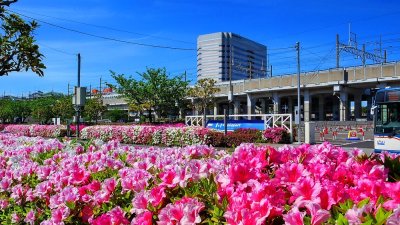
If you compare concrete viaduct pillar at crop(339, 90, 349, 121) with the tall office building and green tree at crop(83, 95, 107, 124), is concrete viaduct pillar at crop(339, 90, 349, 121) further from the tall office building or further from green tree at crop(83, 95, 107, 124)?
green tree at crop(83, 95, 107, 124)

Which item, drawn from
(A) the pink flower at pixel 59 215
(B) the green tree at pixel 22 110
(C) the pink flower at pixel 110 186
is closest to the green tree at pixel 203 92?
(C) the pink flower at pixel 110 186

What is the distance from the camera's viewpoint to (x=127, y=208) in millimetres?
2436

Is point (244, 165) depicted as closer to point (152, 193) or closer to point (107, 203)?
point (152, 193)

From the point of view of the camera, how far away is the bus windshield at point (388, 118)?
13.2 metres

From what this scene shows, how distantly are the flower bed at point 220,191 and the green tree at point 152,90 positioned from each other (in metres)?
36.2

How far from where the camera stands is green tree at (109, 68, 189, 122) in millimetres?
39841

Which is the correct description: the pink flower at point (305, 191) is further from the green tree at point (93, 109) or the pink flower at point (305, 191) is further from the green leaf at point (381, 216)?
the green tree at point (93, 109)

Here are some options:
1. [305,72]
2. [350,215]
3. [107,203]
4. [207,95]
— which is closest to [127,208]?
[107,203]

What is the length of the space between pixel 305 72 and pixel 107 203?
163ft

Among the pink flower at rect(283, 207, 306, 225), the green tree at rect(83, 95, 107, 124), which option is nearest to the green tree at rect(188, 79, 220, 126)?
the green tree at rect(83, 95, 107, 124)

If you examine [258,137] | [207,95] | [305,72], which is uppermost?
[305,72]

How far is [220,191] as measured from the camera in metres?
2.16

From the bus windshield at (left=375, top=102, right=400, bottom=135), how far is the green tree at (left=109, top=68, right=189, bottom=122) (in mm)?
28108

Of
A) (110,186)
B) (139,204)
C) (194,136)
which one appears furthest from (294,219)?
(194,136)
